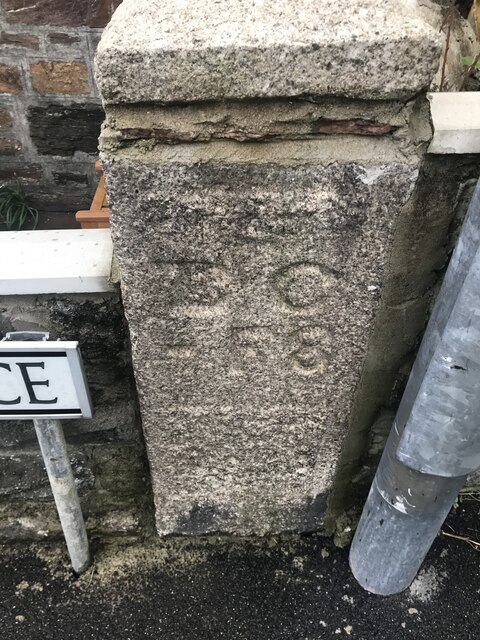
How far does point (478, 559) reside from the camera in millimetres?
1938

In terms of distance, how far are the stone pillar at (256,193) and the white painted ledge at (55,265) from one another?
16 cm

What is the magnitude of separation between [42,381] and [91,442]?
0.47 metres

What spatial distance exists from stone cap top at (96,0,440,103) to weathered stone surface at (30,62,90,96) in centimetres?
210

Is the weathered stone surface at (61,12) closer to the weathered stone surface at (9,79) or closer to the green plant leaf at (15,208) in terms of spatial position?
the weathered stone surface at (9,79)

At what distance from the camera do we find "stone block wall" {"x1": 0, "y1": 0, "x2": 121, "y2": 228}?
9.19ft

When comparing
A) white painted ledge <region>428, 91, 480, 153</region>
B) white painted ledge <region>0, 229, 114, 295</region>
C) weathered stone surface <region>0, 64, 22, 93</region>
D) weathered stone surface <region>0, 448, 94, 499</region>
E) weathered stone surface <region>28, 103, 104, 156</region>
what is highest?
white painted ledge <region>428, 91, 480, 153</region>

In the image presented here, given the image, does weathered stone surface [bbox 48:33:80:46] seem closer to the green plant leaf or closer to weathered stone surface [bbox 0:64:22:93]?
weathered stone surface [bbox 0:64:22:93]

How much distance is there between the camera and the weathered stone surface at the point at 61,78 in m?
2.93

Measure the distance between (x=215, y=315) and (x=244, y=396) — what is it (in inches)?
11.1

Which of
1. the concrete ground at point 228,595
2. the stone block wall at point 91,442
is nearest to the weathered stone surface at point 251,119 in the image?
the stone block wall at point 91,442

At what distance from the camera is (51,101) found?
305 cm

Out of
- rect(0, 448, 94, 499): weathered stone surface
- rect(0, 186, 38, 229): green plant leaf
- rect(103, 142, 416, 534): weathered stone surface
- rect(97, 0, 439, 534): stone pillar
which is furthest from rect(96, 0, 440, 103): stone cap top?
rect(0, 186, 38, 229): green plant leaf

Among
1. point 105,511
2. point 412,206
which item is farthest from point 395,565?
point 412,206

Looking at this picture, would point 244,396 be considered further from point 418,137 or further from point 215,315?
point 418,137
